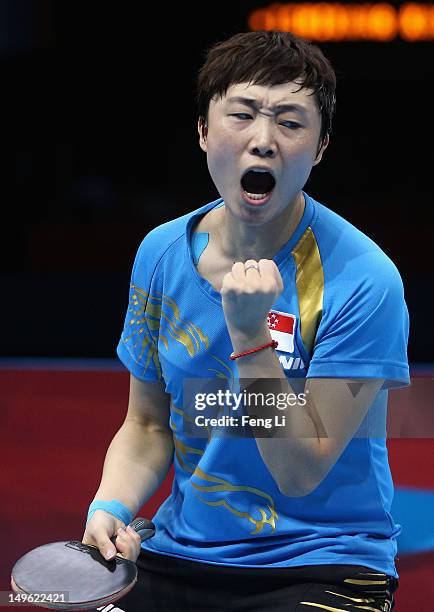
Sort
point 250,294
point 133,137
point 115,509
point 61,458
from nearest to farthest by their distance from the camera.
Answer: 1. point 250,294
2. point 115,509
3. point 61,458
4. point 133,137

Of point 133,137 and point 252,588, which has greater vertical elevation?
point 133,137

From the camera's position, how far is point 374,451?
5.97 feet

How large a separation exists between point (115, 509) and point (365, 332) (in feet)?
1.67

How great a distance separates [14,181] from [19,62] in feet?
2.12

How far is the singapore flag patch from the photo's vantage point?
5.79ft

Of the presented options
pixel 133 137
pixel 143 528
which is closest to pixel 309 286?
pixel 143 528

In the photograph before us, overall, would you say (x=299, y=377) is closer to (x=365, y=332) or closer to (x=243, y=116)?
(x=365, y=332)

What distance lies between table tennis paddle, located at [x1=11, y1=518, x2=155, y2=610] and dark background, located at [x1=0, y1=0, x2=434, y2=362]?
421 cm

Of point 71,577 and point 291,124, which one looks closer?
point 71,577

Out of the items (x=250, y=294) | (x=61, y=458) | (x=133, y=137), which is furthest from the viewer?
(x=133, y=137)

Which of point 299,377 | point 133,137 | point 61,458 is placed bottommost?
point 61,458

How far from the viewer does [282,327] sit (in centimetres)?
177

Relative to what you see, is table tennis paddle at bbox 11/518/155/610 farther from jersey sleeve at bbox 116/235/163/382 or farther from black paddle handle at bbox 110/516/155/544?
jersey sleeve at bbox 116/235/163/382

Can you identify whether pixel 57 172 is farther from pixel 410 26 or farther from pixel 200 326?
pixel 200 326
